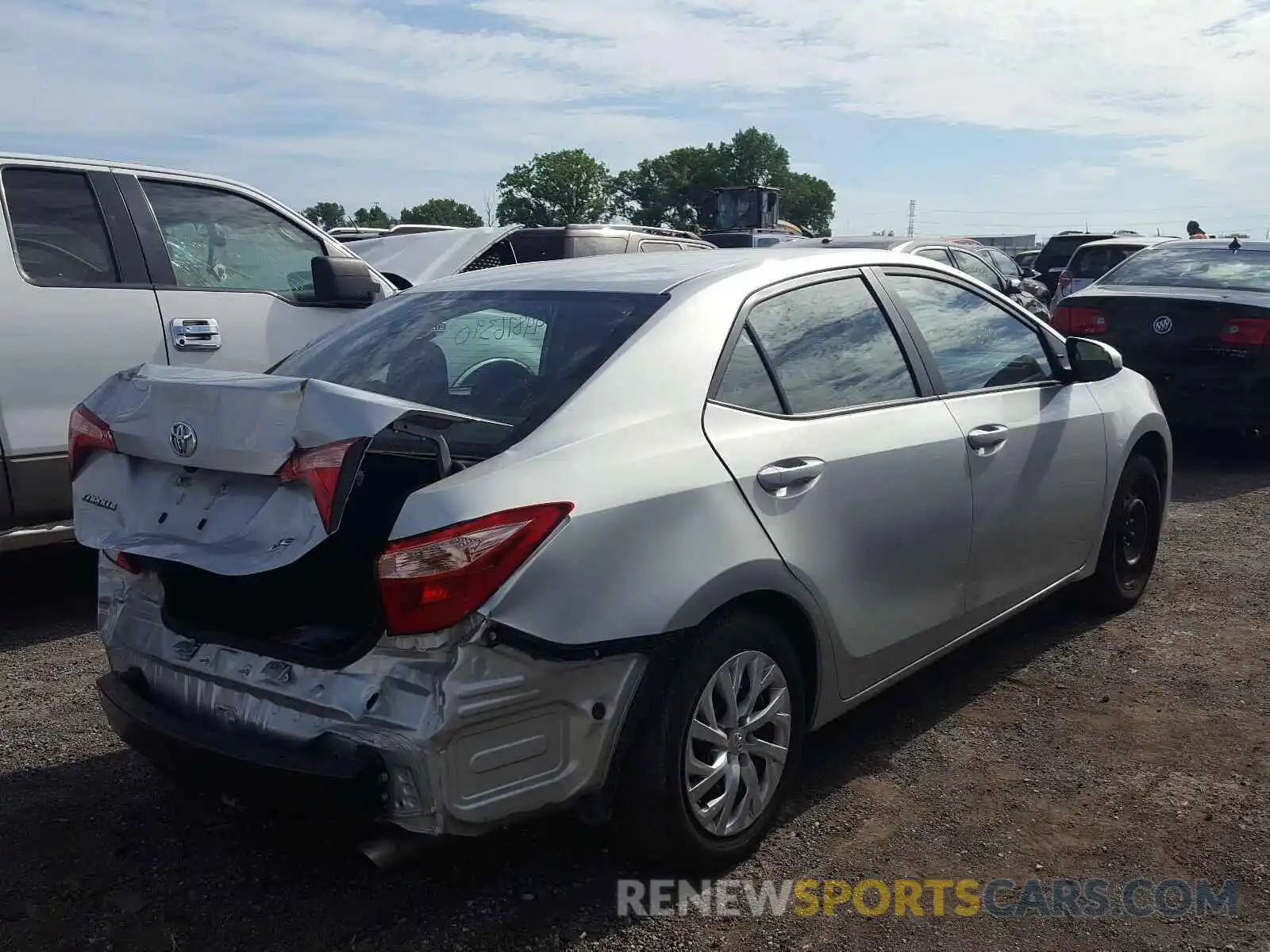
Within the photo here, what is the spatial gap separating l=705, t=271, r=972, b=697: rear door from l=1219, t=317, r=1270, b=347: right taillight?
197 inches

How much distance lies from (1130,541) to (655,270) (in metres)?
2.70

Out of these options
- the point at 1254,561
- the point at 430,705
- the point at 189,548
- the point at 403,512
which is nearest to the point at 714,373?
the point at 403,512

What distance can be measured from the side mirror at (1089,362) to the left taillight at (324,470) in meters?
3.06

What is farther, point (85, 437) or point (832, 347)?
point (832, 347)

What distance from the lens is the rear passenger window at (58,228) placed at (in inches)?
195

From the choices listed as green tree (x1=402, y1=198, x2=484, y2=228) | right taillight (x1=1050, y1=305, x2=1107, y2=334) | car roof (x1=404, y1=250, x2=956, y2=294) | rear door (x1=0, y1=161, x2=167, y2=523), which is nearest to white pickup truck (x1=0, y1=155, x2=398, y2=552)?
rear door (x1=0, y1=161, x2=167, y2=523)

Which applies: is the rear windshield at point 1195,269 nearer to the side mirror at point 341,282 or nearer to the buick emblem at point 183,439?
the side mirror at point 341,282

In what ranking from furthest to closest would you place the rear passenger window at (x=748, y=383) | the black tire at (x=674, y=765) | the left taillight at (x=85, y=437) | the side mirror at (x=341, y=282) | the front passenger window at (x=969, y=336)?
the side mirror at (x=341, y=282)
the front passenger window at (x=969, y=336)
the rear passenger window at (x=748, y=383)
the left taillight at (x=85, y=437)
the black tire at (x=674, y=765)

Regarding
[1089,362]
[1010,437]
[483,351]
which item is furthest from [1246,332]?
[483,351]

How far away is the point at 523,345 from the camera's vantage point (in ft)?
10.6

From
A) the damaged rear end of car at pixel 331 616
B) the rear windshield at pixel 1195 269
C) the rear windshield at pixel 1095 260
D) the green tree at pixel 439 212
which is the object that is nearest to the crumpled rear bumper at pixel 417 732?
the damaged rear end of car at pixel 331 616

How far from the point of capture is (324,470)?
8.11 ft

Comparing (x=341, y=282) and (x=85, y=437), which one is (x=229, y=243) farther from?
(x=85, y=437)

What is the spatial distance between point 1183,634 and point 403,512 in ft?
12.0
